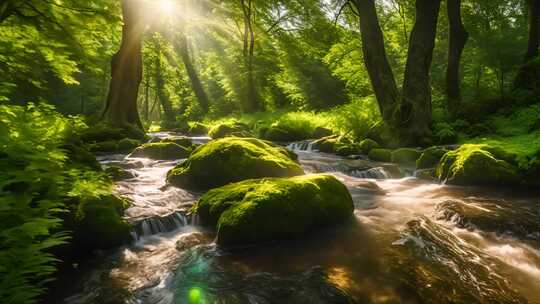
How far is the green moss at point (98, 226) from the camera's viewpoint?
4730mm

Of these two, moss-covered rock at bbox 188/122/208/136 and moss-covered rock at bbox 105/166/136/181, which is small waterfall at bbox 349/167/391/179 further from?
moss-covered rock at bbox 188/122/208/136

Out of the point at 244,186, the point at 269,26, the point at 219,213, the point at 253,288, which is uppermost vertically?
the point at 269,26

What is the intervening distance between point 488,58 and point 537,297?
48.8ft

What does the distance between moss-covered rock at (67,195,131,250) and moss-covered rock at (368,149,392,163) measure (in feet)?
27.6

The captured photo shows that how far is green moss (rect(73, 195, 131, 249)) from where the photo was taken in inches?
186

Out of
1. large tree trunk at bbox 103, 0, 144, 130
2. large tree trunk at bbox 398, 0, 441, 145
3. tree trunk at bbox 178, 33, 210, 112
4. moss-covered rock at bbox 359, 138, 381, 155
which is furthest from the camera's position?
tree trunk at bbox 178, 33, 210, 112

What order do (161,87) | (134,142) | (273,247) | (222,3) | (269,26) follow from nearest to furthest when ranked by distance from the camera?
(273,247), (134,142), (222,3), (269,26), (161,87)

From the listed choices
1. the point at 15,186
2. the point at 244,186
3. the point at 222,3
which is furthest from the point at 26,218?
the point at 222,3

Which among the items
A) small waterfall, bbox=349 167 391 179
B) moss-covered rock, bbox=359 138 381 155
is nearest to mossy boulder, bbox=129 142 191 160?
small waterfall, bbox=349 167 391 179

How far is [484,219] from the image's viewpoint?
5.54 metres

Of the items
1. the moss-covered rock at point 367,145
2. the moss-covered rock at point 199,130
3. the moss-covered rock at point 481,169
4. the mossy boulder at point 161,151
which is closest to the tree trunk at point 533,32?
the moss-covered rock at point 367,145

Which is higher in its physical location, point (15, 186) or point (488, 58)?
point (488, 58)

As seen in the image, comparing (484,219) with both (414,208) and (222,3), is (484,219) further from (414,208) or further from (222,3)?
(222,3)

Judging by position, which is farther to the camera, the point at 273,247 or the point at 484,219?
the point at 484,219
